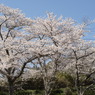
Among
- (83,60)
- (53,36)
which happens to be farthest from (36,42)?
(83,60)

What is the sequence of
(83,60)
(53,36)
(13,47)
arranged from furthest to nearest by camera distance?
(83,60), (53,36), (13,47)

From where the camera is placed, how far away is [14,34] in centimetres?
1134

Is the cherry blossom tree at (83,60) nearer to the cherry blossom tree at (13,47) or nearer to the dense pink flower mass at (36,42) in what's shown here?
the dense pink flower mass at (36,42)

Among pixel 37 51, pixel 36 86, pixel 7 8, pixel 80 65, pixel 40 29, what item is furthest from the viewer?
pixel 36 86

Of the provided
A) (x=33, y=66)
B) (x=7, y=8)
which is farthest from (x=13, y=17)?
(x=33, y=66)

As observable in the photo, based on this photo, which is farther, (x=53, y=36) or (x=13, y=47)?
(x=53, y=36)

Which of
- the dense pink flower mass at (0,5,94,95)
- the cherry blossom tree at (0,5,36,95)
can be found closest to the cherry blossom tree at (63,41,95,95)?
the dense pink flower mass at (0,5,94,95)

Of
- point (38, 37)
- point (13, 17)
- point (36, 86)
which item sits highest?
point (13, 17)

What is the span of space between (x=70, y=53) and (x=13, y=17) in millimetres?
3549

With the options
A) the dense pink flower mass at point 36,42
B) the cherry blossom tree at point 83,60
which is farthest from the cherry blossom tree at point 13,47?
the cherry blossom tree at point 83,60

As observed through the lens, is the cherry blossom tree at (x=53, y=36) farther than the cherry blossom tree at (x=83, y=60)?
No

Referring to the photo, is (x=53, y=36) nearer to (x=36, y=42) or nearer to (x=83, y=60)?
(x=36, y=42)

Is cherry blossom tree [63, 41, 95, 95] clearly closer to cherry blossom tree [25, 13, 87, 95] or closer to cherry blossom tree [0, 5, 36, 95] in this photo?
cherry blossom tree [25, 13, 87, 95]

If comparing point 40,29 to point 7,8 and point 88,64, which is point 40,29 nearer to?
point 7,8
